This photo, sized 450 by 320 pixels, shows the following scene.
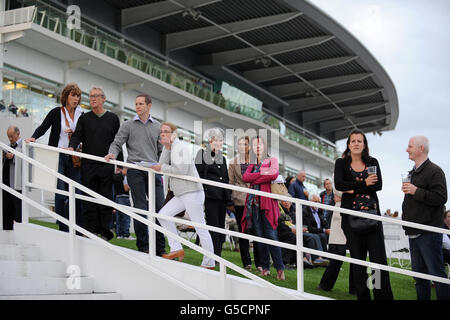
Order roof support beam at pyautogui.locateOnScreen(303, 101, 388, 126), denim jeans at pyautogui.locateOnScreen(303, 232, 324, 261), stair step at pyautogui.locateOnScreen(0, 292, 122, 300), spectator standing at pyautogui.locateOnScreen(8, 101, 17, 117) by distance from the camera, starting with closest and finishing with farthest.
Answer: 1. stair step at pyautogui.locateOnScreen(0, 292, 122, 300)
2. denim jeans at pyautogui.locateOnScreen(303, 232, 324, 261)
3. spectator standing at pyautogui.locateOnScreen(8, 101, 17, 117)
4. roof support beam at pyautogui.locateOnScreen(303, 101, 388, 126)

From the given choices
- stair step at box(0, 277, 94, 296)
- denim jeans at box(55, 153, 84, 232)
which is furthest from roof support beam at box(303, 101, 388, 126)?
stair step at box(0, 277, 94, 296)

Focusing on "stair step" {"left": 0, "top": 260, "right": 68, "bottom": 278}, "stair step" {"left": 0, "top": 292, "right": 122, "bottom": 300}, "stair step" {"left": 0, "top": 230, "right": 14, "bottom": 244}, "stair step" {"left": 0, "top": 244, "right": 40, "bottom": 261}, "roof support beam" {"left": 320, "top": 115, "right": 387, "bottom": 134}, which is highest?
"roof support beam" {"left": 320, "top": 115, "right": 387, "bottom": 134}

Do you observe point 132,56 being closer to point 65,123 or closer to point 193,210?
point 65,123

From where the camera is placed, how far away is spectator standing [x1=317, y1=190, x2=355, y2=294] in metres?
7.70

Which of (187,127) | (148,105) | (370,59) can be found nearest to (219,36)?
(187,127)

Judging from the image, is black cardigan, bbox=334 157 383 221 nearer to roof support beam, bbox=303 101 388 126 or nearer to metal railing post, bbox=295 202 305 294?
metal railing post, bbox=295 202 305 294

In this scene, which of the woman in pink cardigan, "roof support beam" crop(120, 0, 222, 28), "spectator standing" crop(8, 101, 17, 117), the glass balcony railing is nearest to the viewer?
the woman in pink cardigan

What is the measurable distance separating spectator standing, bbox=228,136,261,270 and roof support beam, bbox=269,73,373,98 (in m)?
39.4

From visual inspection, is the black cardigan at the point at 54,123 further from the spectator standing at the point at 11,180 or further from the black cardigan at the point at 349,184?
the black cardigan at the point at 349,184

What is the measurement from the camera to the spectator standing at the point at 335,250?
303 inches
